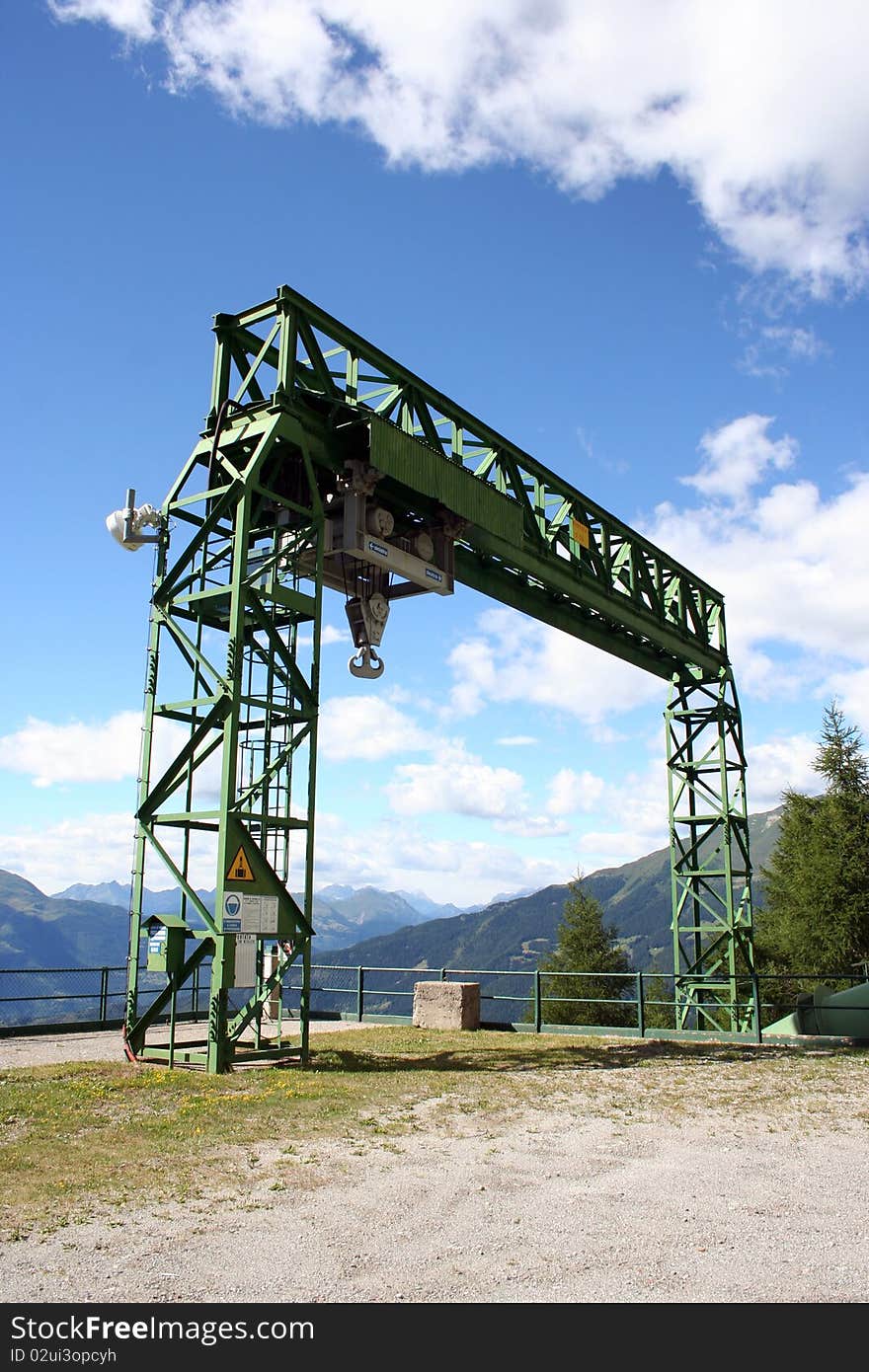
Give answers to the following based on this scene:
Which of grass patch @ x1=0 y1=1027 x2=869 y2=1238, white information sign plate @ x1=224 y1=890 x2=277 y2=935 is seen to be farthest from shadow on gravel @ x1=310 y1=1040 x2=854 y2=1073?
white information sign plate @ x1=224 y1=890 x2=277 y2=935

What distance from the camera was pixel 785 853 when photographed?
167 ft

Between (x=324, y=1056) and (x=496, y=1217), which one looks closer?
(x=496, y=1217)

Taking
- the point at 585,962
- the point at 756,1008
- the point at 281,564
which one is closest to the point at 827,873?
the point at 585,962

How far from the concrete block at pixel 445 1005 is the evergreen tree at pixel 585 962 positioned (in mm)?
33430

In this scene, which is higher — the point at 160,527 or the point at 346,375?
the point at 346,375

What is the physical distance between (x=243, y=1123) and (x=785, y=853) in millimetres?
45560

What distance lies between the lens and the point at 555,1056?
1641cm

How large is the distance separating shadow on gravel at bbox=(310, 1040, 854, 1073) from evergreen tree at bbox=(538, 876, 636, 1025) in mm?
34492

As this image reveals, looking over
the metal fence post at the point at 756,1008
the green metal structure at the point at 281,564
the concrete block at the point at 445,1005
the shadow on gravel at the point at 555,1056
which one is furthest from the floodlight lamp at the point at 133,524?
the metal fence post at the point at 756,1008

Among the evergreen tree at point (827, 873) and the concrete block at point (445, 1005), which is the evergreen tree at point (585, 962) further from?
the concrete block at point (445, 1005)

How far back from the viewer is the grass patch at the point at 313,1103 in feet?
25.7

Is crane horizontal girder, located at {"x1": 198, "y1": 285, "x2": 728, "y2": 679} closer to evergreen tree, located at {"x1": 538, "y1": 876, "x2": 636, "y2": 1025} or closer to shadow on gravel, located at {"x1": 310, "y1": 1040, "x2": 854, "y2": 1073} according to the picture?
shadow on gravel, located at {"x1": 310, "y1": 1040, "x2": 854, "y2": 1073}
